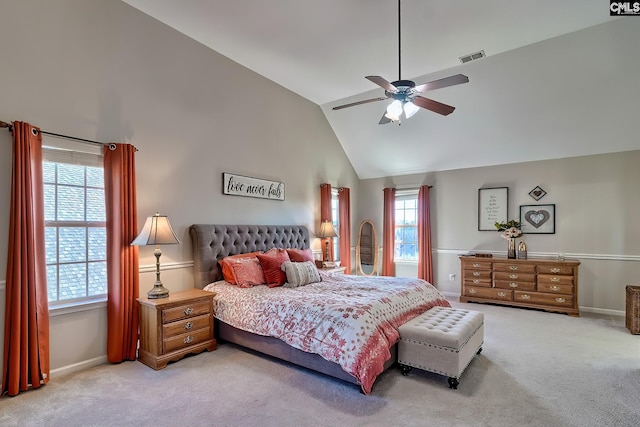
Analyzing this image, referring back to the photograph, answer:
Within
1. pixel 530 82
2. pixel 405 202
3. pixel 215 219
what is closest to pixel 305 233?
pixel 215 219

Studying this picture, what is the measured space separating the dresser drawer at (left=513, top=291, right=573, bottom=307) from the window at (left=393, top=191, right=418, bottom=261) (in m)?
2.04

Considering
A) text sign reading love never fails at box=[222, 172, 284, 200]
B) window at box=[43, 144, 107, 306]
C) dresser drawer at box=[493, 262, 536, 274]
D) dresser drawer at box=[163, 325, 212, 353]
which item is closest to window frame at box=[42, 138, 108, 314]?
window at box=[43, 144, 107, 306]

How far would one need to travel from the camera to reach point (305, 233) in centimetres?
579

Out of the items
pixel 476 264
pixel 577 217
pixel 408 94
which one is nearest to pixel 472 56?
pixel 408 94

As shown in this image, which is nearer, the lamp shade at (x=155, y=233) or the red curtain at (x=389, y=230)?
the lamp shade at (x=155, y=233)

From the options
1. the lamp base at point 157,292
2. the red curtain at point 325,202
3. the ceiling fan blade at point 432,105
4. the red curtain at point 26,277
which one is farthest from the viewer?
the red curtain at point 325,202

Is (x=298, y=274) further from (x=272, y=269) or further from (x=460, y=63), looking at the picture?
(x=460, y=63)

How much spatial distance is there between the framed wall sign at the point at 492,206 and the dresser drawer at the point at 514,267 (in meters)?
0.75

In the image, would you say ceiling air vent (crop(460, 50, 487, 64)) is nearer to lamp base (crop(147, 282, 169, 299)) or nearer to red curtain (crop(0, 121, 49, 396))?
lamp base (crop(147, 282, 169, 299))

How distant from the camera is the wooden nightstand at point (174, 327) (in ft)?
10.6

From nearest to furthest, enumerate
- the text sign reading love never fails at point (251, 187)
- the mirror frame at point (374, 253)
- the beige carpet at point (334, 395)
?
the beige carpet at point (334, 395), the text sign reading love never fails at point (251, 187), the mirror frame at point (374, 253)

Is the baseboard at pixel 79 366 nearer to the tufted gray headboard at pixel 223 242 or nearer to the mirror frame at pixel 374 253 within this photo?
the tufted gray headboard at pixel 223 242

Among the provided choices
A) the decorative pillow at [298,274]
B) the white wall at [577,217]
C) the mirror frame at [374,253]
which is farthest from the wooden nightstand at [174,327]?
the white wall at [577,217]

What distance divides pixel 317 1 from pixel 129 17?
2.02 meters
